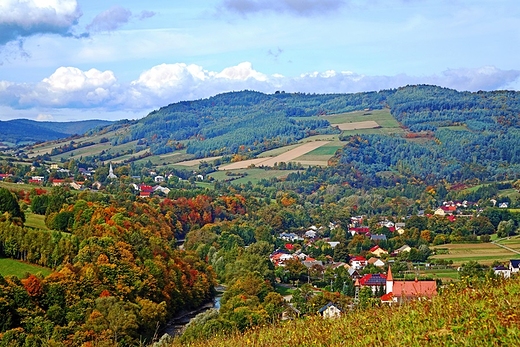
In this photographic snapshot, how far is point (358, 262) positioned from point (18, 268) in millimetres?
39222

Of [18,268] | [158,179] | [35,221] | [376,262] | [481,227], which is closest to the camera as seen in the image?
[18,268]

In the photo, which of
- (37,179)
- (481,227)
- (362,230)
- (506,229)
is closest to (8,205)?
(362,230)

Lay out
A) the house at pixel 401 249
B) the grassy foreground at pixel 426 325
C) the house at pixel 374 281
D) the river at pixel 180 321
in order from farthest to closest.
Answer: the house at pixel 401 249
the house at pixel 374 281
the river at pixel 180 321
the grassy foreground at pixel 426 325

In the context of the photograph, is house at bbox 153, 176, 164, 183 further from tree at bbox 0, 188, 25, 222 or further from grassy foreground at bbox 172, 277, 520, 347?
grassy foreground at bbox 172, 277, 520, 347

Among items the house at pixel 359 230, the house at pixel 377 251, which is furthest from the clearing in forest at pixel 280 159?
the house at pixel 377 251

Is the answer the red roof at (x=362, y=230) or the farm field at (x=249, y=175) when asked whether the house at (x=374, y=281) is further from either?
the farm field at (x=249, y=175)

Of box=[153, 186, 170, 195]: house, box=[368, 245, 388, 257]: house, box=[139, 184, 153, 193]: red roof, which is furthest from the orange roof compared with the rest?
box=[153, 186, 170, 195]: house

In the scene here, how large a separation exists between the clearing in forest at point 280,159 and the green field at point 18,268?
396 feet

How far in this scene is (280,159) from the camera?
170 metres

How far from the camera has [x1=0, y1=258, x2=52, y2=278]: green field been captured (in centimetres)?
4238

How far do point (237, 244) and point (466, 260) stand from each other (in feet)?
74.2

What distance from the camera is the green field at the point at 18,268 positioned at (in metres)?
42.4

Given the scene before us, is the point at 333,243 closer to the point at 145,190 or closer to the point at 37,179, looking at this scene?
the point at 145,190

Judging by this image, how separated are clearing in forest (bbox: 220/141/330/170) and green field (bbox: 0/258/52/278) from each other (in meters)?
121
